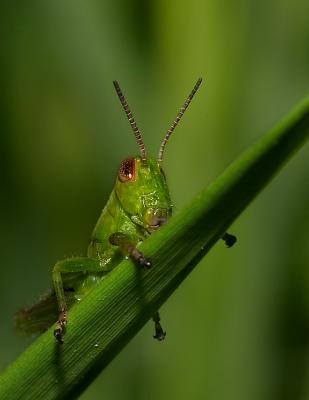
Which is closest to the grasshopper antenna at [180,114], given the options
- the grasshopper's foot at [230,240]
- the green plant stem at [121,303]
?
the grasshopper's foot at [230,240]

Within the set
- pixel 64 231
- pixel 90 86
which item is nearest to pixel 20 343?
pixel 64 231

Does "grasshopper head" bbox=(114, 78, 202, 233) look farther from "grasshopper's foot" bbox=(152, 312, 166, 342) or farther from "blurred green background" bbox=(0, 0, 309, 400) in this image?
"grasshopper's foot" bbox=(152, 312, 166, 342)

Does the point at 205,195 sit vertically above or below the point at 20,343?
below

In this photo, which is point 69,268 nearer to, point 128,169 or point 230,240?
point 128,169

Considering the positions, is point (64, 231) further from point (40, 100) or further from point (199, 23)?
point (199, 23)

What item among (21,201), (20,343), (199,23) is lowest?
(20,343)

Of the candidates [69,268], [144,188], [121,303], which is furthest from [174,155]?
[121,303]

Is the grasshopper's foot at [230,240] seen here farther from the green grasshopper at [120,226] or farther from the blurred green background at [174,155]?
the green grasshopper at [120,226]
